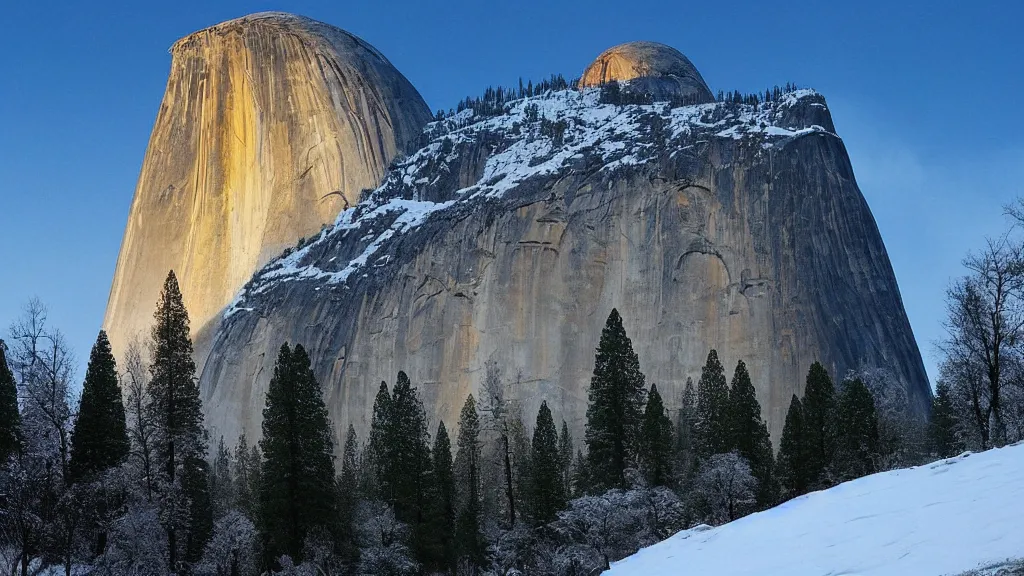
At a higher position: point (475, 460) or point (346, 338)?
point (346, 338)

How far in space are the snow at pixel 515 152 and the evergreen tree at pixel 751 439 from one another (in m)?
41.2

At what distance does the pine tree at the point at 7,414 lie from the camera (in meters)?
41.5

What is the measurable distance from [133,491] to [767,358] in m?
57.0

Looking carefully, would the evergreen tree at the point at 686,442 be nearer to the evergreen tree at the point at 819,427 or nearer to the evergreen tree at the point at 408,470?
the evergreen tree at the point at 819,427

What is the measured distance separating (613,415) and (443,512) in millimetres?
9204

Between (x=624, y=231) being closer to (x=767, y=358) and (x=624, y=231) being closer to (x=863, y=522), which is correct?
(x=767, y=358)

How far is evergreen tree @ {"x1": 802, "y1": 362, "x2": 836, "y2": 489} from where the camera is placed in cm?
5487

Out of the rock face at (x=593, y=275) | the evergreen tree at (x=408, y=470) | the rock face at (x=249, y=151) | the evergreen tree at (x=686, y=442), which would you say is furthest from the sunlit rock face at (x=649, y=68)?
the evergreen tree at (x=408, y=470)

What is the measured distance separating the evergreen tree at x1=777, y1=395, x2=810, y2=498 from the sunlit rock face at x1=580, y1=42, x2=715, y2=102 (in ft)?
207

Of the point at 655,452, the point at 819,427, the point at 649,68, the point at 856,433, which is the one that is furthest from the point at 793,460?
the point at 649,68

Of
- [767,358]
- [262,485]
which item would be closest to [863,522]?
[262,485]

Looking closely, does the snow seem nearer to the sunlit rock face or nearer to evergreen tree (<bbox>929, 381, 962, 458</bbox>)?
the sunlit rock face

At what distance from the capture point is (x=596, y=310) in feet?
301

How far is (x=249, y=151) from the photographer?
11288 cm
